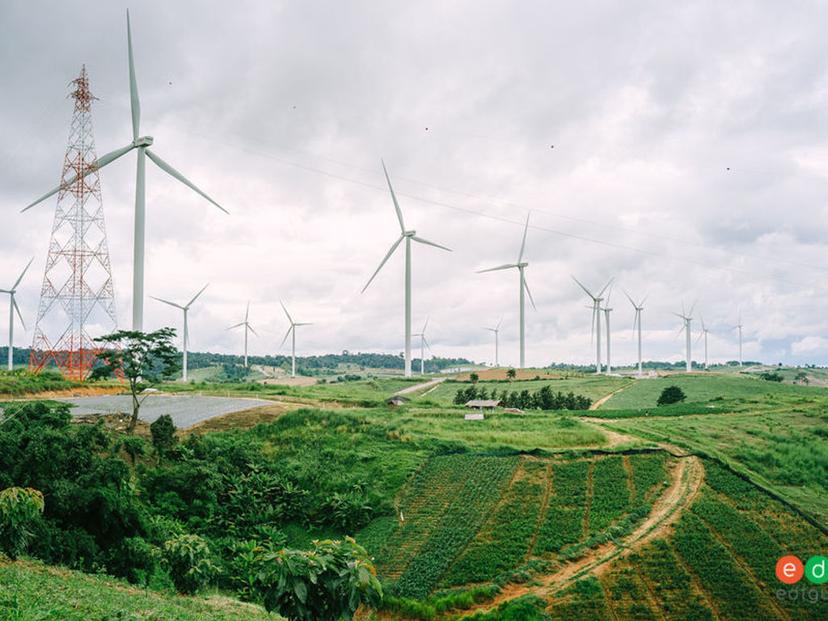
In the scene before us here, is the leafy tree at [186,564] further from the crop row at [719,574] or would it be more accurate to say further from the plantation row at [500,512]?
the crop row at [719,574]

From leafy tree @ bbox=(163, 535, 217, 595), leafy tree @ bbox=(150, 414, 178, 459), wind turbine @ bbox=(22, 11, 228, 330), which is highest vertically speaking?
wind turbine @ bbox=(22, 11, 228, 330)

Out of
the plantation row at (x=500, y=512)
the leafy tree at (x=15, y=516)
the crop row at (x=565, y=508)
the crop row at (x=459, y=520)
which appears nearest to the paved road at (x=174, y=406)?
the plantation row at (x=500, y=512)

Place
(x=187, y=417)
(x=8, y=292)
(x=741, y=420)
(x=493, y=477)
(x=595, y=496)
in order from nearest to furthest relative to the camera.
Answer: (x=595, y=496)
(x=493, y=477)
(x=187, y=417)
(x=741, y=420)
(x=8, y=292)

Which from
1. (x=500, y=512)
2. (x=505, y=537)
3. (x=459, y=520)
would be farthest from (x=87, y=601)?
(x=500, y=512)

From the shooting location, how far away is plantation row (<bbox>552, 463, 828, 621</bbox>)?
24047 millimetres

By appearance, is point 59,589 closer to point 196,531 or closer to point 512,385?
point 196,531

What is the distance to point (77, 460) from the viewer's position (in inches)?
990

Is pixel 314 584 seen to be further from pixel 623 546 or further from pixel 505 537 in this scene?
pixel 623 546

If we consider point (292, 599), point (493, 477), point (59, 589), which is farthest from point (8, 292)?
point (292, 599)

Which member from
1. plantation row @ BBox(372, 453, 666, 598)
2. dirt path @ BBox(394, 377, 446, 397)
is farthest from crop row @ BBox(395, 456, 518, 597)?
dirt path @ BBox(394, 377, 446, 397)

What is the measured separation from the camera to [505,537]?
1163 inches

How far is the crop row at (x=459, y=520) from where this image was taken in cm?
2680

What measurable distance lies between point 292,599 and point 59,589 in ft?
23.3

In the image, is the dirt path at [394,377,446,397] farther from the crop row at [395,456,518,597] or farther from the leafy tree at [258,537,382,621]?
the leafy tree at [258,537,382,621]
